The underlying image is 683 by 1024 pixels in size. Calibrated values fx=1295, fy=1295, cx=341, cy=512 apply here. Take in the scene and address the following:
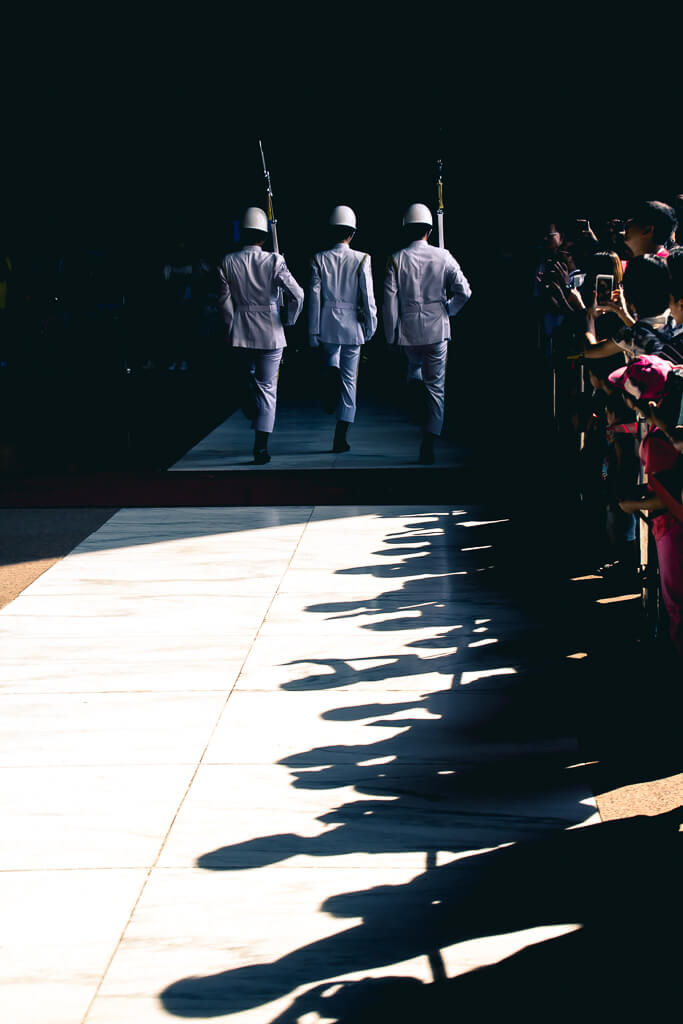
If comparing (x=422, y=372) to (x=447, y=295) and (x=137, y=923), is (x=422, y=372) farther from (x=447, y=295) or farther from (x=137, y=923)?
(x=137, y=923)

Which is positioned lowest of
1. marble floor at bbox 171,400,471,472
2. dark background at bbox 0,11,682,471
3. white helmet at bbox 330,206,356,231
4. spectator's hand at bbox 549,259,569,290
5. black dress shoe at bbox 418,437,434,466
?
marble floor at bbox 171,400,471,472

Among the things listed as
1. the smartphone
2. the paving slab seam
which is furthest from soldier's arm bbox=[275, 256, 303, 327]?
the smartphone

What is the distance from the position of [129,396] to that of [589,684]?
12.0 m

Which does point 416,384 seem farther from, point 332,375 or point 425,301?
point 425,301

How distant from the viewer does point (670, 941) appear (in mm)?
2740

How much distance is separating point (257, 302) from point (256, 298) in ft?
0.10

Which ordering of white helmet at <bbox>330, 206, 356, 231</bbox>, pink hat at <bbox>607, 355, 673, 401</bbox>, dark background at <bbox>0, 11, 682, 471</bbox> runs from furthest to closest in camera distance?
dark background at <bbox>0, 11, 682, 471</bbox>, white helmet at <bbox>330, 206, 356, 231</bbox>, pink hat at <bbox>607, 355, 673, 401</bbox>

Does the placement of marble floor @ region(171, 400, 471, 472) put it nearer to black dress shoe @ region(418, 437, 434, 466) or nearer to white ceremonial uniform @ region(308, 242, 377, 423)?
black dress shoe @ region(418, 437, 434, 466)

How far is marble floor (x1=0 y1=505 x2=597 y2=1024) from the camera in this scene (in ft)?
8.95

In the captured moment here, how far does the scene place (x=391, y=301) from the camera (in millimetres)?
9859

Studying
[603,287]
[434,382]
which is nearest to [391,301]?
[434,382]

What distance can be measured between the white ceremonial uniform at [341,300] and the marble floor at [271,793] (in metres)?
4.34

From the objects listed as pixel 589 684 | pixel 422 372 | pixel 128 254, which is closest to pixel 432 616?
pixel 589 684

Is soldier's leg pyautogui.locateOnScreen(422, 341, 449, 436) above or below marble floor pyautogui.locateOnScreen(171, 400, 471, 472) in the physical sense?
above
